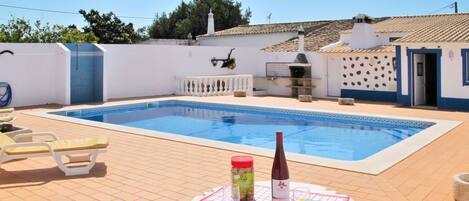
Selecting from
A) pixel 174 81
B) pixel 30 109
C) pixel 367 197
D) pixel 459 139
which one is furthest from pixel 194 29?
pixel 367 197

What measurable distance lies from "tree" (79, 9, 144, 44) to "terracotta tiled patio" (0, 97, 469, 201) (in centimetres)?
3044

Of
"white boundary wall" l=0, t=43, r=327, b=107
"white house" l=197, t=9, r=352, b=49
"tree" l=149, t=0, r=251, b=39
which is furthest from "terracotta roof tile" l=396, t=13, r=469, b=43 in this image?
"tree" l=149, t=0, r=251, b=39

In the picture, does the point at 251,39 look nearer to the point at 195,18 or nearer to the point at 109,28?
the point at 109,28

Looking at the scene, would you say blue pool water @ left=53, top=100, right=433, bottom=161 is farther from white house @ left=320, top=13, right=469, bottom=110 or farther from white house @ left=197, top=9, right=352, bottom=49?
white house @ left=197, top=9, right=352, bottom=49

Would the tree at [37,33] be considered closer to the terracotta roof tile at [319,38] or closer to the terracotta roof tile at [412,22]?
the terracotta roof tile at [319,38]

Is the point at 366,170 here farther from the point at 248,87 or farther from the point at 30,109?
the point at 248,87

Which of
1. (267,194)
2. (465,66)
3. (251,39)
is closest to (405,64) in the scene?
(465,66)

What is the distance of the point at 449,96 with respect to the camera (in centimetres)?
1536

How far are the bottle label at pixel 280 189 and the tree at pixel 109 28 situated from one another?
3639 centimetres

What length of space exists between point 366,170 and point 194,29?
1585 inches

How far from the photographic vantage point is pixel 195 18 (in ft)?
151

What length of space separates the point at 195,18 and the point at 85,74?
28.9 metres

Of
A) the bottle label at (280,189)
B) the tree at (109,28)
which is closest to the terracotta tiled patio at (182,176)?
the bottle label at (280,189)

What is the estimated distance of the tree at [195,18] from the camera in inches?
1800
